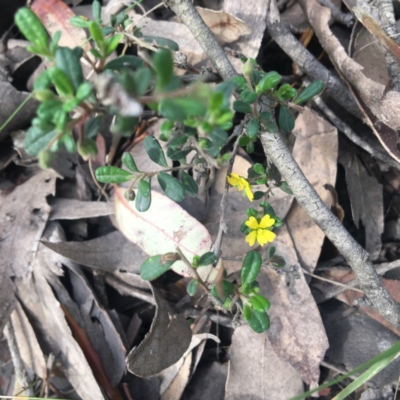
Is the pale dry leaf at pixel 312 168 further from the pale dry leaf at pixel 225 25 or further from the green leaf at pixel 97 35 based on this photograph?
the green leaf at pixel 97 35

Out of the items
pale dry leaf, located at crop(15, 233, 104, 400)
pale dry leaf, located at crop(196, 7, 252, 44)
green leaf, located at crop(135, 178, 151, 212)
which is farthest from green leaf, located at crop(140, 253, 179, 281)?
pale dry leaf, located at crop(196, 7, 252, 44)

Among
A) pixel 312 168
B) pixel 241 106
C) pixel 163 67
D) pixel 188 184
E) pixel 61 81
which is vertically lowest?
pixel 312 168

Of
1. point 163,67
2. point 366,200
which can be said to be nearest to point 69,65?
point 163,67

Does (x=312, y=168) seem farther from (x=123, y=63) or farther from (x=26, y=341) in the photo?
(x=26, y=341)

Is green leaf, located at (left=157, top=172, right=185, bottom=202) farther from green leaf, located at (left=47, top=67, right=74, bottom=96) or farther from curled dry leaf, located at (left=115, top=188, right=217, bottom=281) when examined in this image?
green leaf, located at (left=47, top=67, right=74, bottom=96)

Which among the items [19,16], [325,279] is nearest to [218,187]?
[325,279]

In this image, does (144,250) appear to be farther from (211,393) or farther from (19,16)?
(19,16)
